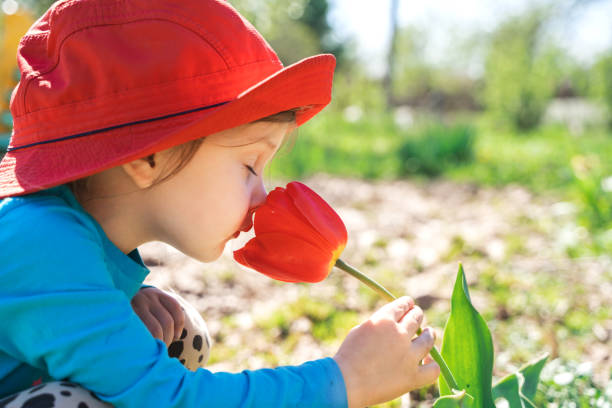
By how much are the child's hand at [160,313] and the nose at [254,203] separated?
0.31m

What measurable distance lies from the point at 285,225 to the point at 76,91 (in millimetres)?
410

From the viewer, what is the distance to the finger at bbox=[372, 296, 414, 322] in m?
0.99

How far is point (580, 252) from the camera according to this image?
9.56 ft

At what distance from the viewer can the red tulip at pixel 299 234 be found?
945 millimetres

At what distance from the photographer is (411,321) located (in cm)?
100

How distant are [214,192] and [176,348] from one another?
0.46 metres

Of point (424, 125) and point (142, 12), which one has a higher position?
point (142, 12)

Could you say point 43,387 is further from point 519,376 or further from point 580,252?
point 580,252

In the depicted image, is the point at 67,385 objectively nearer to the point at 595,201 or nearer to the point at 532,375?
the point at 532,375

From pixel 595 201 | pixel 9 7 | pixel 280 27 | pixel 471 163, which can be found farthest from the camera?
pixel 280 27

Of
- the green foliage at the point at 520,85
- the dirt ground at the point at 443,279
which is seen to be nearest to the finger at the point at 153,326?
the dirt ground at the point at 443,279

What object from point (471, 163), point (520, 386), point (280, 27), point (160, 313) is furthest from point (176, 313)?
point (280, 27)

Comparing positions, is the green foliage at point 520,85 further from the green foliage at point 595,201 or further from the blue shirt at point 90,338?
the blue shirt at point 90,338

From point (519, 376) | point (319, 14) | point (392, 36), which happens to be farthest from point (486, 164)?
point (319, 14)
